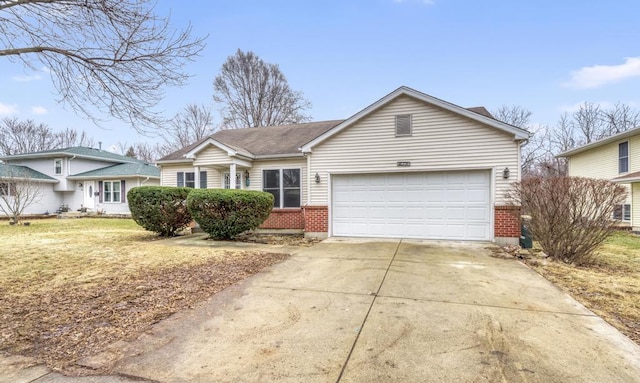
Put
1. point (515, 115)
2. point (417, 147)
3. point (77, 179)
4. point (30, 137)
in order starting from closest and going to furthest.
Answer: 1. point (417, 147)
2. point (77, 179)
3. point (515, 115)
4. point (30, 137)

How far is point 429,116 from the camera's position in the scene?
959cm

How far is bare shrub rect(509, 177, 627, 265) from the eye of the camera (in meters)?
6.55

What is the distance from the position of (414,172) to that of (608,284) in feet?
17.7

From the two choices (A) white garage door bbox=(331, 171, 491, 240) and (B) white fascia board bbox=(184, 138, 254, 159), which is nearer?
(A) white garage door bbox=(331, 171, 491, 240)

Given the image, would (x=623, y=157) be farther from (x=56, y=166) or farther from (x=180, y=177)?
(x=56, y=166)

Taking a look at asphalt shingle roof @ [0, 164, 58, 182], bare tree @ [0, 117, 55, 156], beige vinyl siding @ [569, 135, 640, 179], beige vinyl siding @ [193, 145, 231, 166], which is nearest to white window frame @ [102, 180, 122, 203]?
asphalt shingle roof @ [0, 164, 58, 182]

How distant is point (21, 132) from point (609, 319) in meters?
49.0

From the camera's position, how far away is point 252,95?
2838 centimetres

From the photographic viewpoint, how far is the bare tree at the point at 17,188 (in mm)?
17513

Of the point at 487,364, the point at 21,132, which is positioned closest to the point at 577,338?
the point at 487,364

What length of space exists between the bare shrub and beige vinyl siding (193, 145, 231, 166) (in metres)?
9.78

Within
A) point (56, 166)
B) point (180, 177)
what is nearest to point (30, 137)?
point (56, 166)

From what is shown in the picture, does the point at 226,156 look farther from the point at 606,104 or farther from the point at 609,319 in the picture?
the point at 606,104

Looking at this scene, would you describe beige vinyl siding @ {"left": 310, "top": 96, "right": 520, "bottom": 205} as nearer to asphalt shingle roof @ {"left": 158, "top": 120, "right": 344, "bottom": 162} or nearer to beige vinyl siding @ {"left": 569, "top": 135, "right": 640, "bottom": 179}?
asphalt shingle roof @ {"left": 158, "top": 120, "right": 344, "bottom": 162}
